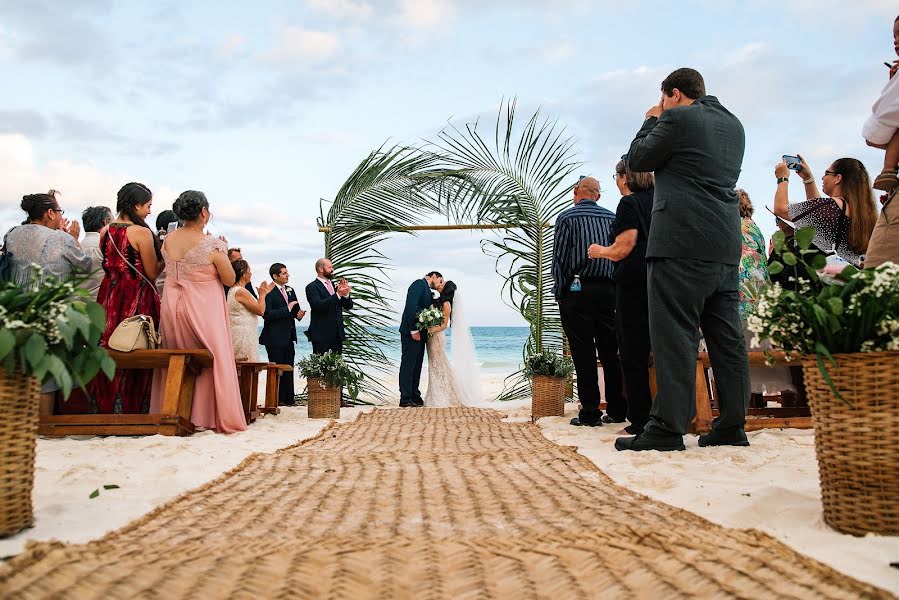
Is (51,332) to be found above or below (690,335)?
below

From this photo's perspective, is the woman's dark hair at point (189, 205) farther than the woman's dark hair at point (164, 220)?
No

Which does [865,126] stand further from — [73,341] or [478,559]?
[73,341]

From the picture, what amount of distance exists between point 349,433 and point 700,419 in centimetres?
257

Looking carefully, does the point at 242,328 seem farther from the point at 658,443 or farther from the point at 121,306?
the point at 658,443

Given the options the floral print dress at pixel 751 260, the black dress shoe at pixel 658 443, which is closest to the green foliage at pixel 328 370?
the floral print dress at pixel 751 260

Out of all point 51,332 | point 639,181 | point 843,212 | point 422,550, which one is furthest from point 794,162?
point 51,332

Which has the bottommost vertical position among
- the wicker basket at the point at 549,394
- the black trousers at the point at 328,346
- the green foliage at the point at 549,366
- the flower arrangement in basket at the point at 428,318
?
the wicker basket at the point at 549,394

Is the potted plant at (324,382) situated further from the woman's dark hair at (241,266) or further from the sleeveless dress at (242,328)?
the woman's dark hair at (241,266)

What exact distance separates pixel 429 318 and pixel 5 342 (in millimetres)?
7581

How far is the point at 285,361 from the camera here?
29.5ft

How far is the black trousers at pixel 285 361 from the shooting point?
348 inches

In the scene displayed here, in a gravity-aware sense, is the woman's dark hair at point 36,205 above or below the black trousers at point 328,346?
above

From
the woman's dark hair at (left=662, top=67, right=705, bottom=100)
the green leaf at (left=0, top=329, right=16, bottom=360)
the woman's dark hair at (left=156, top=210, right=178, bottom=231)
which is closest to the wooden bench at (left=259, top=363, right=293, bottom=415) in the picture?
the woman's dark hair at (left=156, top=210, right=178, bottom=231)

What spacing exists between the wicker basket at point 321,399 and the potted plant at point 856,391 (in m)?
5.54
